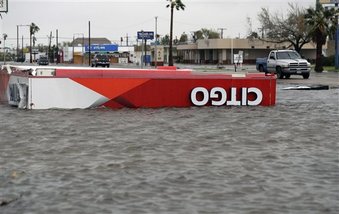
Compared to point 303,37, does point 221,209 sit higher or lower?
lower

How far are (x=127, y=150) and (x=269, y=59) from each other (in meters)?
33.7

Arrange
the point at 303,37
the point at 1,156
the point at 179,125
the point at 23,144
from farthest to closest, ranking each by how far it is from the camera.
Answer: the point at 303,37 < the point at 179,125 < the point at 23,144 < the point at 1,156

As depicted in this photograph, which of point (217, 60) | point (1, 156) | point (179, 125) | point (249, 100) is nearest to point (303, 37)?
point (217, 60)

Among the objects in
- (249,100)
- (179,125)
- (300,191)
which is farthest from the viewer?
(249,100)

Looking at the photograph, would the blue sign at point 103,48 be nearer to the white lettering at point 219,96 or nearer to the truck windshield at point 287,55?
the truck windshield at point 287,55

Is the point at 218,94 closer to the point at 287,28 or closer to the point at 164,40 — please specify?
the point at 287,28

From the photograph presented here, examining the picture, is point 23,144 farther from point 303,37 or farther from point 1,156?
point 303,37

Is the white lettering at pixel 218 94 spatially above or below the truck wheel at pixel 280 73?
below

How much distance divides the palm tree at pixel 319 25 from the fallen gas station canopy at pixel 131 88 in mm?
41587

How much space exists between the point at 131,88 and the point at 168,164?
9122mm

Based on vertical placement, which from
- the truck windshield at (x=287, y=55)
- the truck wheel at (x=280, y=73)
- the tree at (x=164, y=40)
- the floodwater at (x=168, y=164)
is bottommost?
the floodwater at (x=168, y=164)

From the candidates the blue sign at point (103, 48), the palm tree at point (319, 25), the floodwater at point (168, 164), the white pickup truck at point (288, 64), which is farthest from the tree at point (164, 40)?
the floodwater at point (168, 164)

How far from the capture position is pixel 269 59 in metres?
42.6

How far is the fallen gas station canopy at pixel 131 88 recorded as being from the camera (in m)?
17.2
